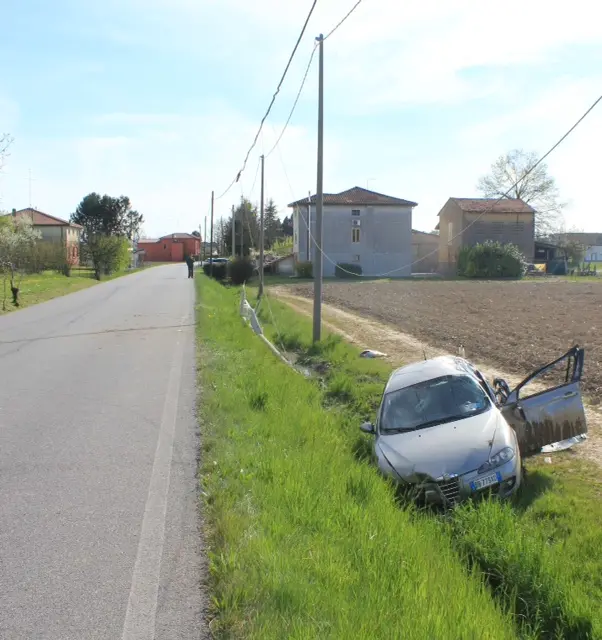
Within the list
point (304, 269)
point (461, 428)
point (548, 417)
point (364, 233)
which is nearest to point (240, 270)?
point (304, 269)

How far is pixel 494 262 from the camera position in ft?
217

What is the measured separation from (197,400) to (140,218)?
119244 mm

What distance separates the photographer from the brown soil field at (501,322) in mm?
15789

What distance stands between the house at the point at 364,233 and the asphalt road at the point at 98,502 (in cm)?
5605

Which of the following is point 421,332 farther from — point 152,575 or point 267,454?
point 152,575

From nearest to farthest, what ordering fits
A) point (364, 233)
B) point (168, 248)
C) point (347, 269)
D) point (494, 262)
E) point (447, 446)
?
point (447, 446), point (494, 262), point (347, 269), point (364, 233), point (168, 248)

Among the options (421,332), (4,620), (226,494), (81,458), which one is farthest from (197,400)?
(421,332)

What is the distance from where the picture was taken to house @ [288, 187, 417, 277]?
226 ft

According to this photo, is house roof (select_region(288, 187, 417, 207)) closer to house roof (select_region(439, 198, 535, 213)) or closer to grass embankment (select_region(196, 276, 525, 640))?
house roof (select_region(439, 198, 535, 213))

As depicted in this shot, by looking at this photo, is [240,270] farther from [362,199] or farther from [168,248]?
[168,248]

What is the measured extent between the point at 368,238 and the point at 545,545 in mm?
64768

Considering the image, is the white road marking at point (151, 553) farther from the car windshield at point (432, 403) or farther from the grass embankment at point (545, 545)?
the car windshield at point (432, 403)

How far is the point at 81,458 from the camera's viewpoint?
7234 mm

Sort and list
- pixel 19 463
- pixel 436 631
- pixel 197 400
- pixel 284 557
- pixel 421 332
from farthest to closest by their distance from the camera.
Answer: pixel 421 332 → pixel 197 400 → pixel 19 463 → pixel 284 557 → pixel 436 631
